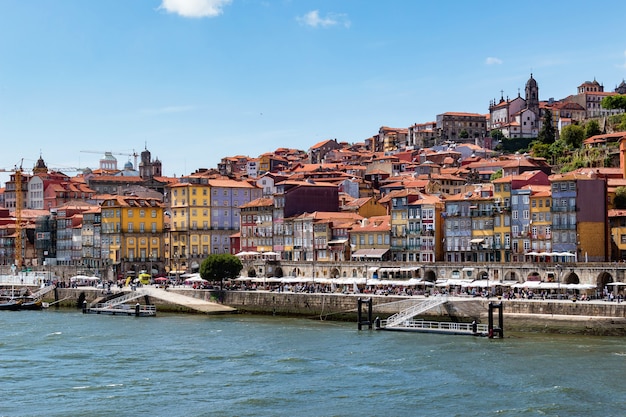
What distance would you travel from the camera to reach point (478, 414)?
3591 centimetres

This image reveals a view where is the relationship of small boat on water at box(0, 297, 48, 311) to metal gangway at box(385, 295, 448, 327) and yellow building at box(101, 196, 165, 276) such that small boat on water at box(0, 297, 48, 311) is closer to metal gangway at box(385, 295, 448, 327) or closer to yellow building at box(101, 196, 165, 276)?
yellow building at box(101, 196, 165, 276)

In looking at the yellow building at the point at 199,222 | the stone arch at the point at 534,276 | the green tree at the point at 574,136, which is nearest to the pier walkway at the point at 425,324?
the stone arch at the point at 534,276

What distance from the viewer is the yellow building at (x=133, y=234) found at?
10300 cm

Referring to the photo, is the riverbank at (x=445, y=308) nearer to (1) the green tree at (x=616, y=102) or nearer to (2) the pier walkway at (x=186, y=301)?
(2) the pier walkway at (x=186, y=301)

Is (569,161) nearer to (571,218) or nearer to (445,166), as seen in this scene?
(445,166)

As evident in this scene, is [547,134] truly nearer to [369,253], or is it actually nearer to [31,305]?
[369,253]

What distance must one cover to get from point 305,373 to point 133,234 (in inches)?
2434

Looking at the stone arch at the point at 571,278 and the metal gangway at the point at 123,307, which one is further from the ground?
the stone arch at the point at 571,278

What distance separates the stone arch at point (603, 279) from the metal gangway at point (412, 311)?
1001 centimetres

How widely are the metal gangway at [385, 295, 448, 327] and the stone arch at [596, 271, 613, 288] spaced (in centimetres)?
1001

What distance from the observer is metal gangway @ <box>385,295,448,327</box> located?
60625 millimetres

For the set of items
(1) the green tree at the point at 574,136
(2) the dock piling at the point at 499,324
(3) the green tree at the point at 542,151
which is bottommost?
(2) the dock piling at the point at 499,324

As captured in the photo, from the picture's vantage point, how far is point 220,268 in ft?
269

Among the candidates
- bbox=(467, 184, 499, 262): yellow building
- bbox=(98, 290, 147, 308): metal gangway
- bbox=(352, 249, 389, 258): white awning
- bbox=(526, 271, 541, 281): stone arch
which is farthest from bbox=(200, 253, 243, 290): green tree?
bbox=(526, 271, 541, 281): stone arch
